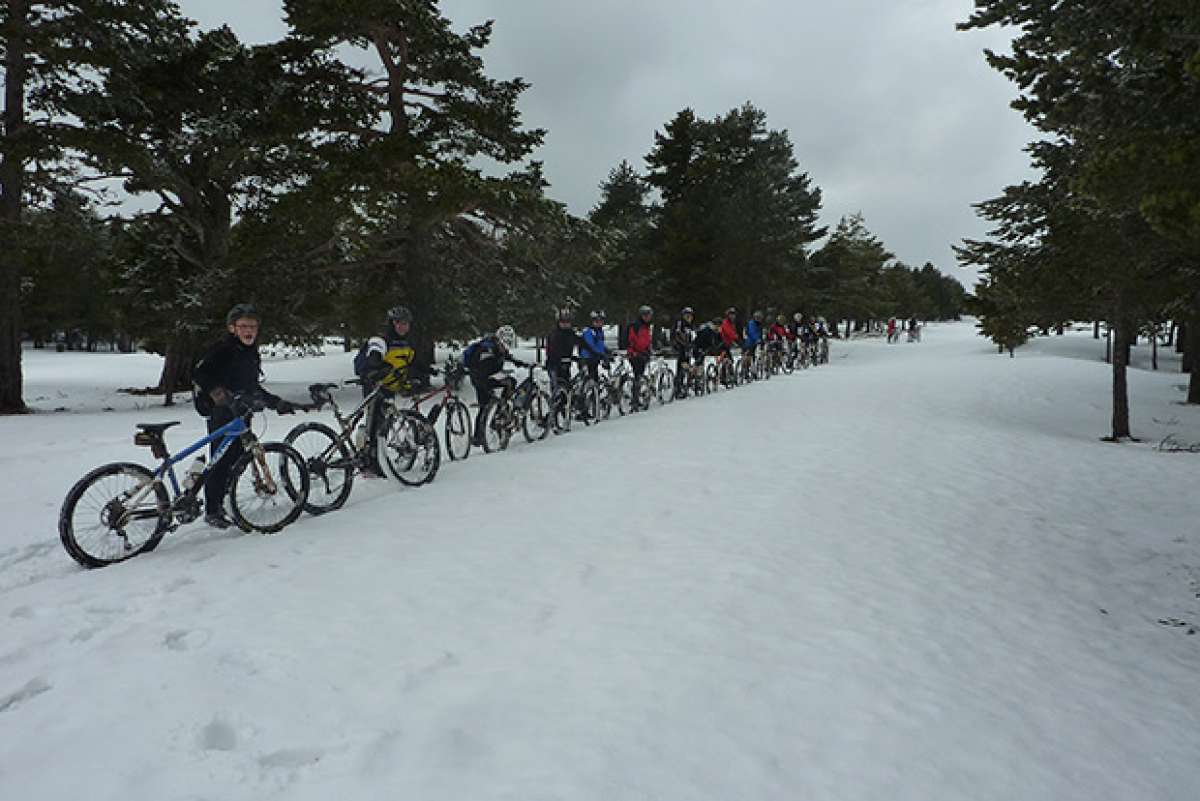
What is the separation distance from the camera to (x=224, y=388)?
230 inches

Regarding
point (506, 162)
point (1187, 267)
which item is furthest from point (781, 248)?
point (1187, 267)

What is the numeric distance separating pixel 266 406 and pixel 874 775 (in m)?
5.69

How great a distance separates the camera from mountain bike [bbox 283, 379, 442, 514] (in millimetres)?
6750

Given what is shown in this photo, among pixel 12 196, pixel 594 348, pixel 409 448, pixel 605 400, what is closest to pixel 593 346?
pixel 594 348

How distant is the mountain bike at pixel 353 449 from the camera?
675 cm

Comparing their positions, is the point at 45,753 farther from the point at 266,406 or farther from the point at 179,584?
the point at 266,406

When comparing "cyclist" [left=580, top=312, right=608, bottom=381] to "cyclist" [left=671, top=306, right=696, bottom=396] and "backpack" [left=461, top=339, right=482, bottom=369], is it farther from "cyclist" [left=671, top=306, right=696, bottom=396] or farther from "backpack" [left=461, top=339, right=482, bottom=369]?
"cyclist" [left=671, top=306, right=696, bottom=396]

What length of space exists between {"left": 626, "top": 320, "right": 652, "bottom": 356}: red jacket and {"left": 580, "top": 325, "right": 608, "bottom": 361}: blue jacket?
163 cm

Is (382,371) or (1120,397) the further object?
(1120,397)

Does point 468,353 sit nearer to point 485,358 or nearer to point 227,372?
point 485,358

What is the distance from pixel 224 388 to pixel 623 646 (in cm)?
438

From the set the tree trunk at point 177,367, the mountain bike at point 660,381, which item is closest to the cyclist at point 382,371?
the mountain bike at point 660,381

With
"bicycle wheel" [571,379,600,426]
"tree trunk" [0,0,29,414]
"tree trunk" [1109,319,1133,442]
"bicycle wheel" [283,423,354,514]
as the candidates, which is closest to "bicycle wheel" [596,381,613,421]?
"bicycle wheel" [571,379,600,426]

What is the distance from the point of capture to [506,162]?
62.0 ft
